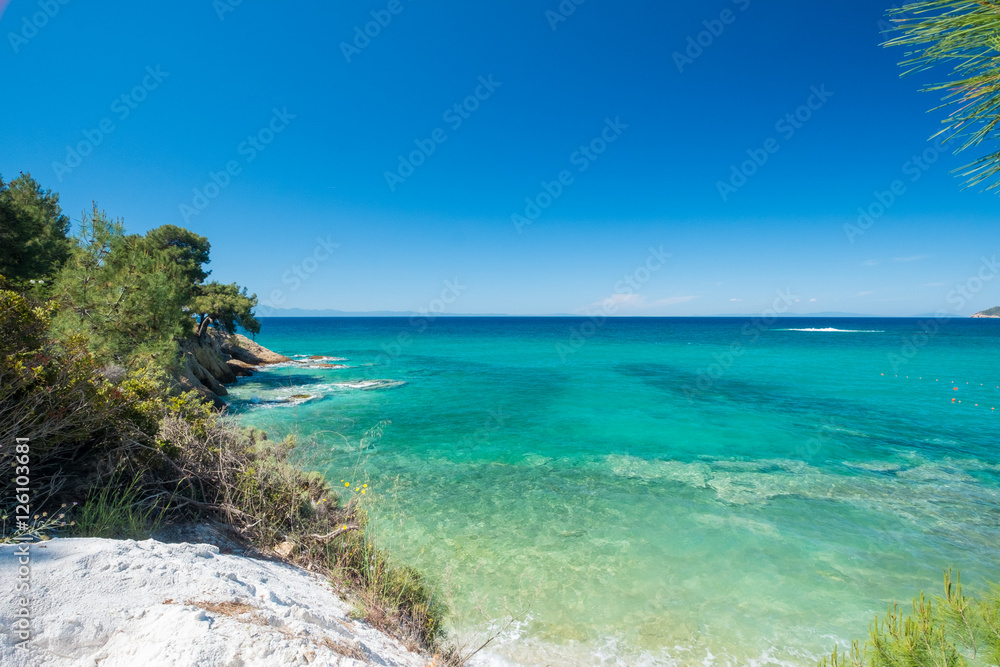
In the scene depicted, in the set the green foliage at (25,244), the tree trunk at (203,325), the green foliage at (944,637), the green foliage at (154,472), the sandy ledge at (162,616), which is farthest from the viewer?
the tree trunk at (203,325)

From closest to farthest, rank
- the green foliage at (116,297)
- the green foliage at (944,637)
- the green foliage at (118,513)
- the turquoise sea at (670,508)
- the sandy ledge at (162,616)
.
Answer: the sandy ledge at (162,616) < the green foliage at (944,637) < the green foliage at (118,513) < the turquoise sea at (670,508) < the green foliage at (116,297)

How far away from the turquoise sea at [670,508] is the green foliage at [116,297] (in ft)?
14.7

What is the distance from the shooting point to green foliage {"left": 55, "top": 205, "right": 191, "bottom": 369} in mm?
9852

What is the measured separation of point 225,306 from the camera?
2452 centimetres

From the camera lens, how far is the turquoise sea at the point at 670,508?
18.6 feet

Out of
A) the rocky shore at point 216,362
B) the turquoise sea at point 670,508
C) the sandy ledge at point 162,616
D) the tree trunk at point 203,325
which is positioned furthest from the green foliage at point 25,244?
the sandy ledge at point 162,616

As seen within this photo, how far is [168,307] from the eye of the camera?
11344 mm

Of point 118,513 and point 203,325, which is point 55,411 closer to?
point 118,513

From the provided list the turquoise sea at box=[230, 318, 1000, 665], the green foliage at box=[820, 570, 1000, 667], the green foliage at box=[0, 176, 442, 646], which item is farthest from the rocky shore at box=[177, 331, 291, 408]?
the green foliage at box=[820, 570, 1000, 667]

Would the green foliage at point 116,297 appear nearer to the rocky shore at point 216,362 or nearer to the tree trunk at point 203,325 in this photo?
the rocky shore at point 216,362

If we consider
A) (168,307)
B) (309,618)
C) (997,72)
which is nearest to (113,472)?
(309,618)

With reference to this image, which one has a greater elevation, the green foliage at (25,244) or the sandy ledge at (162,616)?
the green foliage at (25,244)

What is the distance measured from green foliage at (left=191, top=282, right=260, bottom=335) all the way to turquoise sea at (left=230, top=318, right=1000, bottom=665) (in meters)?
6.02

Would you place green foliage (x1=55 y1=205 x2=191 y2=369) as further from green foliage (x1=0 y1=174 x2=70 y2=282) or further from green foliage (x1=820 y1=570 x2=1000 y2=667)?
green foliage (x1=820 y1=570 x2=1000 y2=667)
